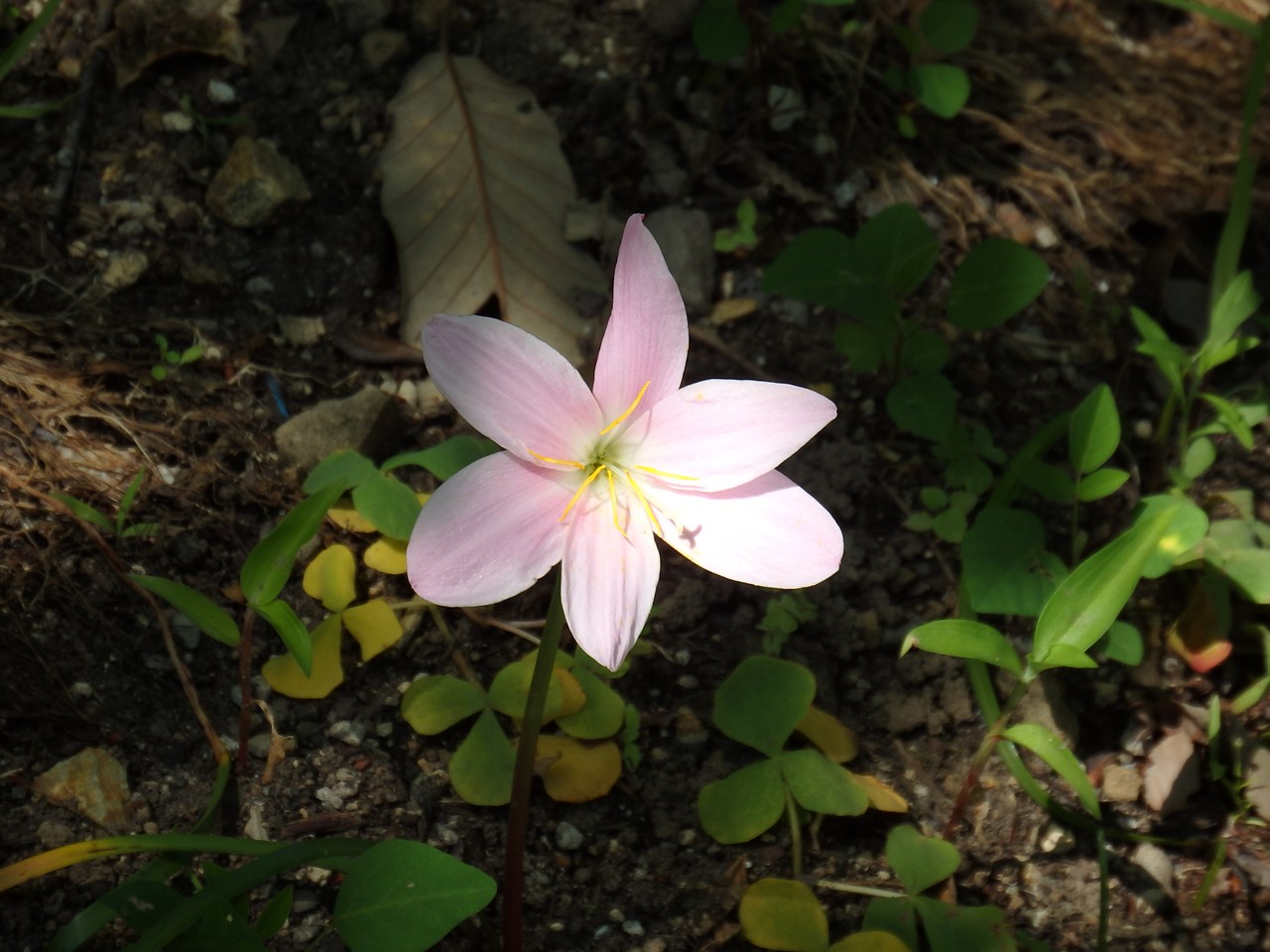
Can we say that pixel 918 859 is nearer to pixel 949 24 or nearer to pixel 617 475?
pixel 617 475

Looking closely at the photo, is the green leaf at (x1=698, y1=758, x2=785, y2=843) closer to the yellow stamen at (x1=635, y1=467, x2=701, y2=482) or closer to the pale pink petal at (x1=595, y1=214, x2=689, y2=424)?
the yellow stamen at (x1=635, y1=467, x2=701, y2=482)

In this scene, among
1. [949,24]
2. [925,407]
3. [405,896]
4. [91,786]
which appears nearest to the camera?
[405,896]

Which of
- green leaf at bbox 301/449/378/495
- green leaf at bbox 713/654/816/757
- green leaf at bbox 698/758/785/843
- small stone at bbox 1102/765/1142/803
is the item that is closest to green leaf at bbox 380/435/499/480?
green leaf at bbox 301/449/378/495

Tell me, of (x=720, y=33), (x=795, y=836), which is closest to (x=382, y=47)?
(x=720, y=33)

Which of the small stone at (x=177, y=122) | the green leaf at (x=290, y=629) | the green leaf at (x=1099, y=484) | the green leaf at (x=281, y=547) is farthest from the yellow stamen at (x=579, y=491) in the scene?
the small stone at (x=177, y=122)

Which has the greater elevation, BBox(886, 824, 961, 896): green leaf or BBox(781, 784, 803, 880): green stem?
BBox(886, 824, 961, 896): green leaf

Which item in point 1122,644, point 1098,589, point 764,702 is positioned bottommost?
point 764,702

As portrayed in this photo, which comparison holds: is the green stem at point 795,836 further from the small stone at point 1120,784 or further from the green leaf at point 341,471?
the green leaf at point 341,471
